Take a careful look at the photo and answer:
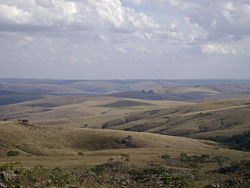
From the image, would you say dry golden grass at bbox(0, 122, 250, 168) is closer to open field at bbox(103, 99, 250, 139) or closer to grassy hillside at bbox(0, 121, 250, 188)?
grassy hillside at bbox(0, 121, 250, 188)

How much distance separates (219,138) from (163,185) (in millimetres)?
74707

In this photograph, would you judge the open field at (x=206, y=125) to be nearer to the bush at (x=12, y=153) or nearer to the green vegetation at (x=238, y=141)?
the green vegetation at (x=238, y=141)

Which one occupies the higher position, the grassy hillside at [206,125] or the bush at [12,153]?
the bush at [12,153]

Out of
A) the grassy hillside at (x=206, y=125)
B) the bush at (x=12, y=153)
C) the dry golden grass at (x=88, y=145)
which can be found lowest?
the grassy hillside at (x=206, y=125)

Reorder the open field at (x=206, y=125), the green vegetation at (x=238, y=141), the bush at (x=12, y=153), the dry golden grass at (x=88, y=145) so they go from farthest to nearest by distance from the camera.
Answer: the open field at (x=206, y=125), the green vegetation at (x=238, y=141), the dry golden grass at (x=88, y=145), the bush at (x=12, y=153)

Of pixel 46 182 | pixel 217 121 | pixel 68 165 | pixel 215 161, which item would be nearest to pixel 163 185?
pixel 46 182

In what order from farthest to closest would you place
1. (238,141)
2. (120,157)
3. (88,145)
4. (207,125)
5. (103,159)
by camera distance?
(207,125)
(238,141)
(88,145)
(120,157)
(103,159)

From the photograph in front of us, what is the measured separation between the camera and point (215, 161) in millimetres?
43250

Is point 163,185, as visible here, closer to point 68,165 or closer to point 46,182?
point 46,182

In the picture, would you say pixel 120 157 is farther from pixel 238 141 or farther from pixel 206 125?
pixel 206 125

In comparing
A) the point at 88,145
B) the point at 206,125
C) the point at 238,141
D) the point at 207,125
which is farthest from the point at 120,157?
the point at 206,125

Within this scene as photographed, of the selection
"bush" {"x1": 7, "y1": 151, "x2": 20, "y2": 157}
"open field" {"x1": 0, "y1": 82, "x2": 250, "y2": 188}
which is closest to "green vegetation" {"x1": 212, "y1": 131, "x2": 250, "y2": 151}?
"open field" {"x1": 0, "y1": 82, "x2": 250, "y2": 188}

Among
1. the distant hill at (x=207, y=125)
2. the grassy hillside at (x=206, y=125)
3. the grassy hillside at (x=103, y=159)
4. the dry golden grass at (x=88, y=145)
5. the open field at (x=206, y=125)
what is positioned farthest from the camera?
the open field at (x=206, y=125)

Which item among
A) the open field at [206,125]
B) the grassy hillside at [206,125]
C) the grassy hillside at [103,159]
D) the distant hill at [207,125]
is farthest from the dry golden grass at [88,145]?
the open field at [206,125]
